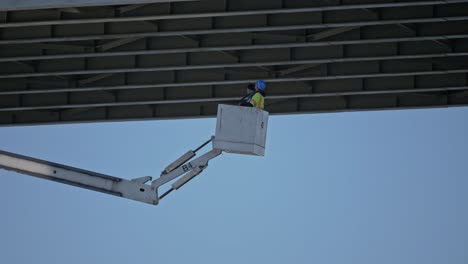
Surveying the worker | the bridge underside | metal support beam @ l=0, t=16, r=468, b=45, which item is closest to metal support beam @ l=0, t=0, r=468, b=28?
the bridge underside

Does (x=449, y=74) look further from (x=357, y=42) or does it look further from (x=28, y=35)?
(x=28, y=35)

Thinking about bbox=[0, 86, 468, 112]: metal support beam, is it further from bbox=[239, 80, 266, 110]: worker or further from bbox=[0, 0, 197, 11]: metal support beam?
bbox=[239, 80, 266, 110]: worker

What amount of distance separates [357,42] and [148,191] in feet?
34.9

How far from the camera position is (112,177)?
30.2 meters

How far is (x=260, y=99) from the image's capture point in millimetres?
28234

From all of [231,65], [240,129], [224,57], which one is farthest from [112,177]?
[224,57]

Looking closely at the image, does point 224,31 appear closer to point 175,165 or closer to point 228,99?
point 228,99

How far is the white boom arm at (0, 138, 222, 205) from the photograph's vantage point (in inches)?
1131

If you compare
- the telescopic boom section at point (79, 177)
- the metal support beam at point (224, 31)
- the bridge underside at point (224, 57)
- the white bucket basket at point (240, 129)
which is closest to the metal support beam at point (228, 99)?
the bridge underside at point (224, 57)

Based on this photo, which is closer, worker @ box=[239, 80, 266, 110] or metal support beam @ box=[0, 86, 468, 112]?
worker @ box=[239, 80, 266, 110]

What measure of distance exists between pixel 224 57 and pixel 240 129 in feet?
38.4

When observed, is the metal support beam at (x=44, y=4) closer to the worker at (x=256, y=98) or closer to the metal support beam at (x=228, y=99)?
the worker at (x=256, y=98)

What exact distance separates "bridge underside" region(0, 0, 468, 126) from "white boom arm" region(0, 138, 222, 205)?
260 inches

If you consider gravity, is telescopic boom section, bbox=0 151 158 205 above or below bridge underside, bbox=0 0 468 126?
below
